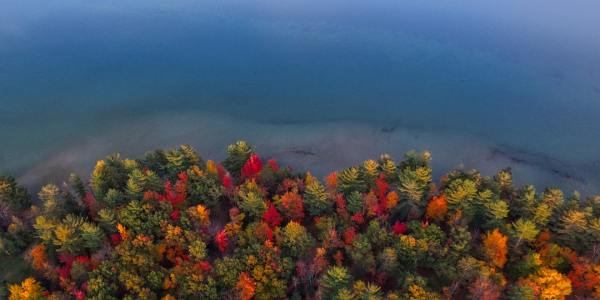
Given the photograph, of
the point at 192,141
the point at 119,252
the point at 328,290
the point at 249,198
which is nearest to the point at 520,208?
the point at 328,290

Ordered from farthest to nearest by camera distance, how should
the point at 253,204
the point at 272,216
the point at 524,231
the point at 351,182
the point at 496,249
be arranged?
the point at 351,182
the point at 272,216
the point at 253,204
the point at 524,231
the point at 496,249

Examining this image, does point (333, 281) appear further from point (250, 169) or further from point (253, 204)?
point (250, 169)

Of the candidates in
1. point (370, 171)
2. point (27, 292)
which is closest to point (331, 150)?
point (370, 171)


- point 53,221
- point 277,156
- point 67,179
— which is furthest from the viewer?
point 277,156

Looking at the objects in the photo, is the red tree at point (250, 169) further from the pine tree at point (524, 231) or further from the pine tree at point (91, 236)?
the pine tree at point (524, 231)

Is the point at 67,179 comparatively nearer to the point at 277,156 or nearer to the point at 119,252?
the point at 119,252

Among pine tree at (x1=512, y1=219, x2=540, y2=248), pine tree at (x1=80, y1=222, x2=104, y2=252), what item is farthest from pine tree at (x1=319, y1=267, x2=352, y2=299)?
pine tree at (x1=80, y1=222, x2=104, y2=252)

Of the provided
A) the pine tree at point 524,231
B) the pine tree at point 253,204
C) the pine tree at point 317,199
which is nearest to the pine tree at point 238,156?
the pine tree at point 253,204

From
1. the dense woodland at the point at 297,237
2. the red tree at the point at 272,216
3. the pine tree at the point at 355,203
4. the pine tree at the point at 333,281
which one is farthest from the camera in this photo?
the pine tree at the point at 355,203
